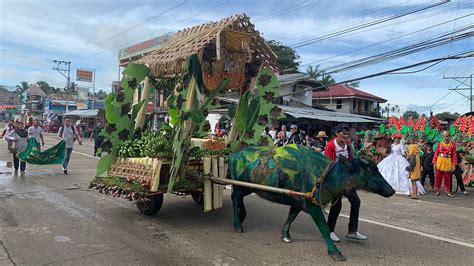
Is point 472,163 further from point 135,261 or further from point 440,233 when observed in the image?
point 135,261

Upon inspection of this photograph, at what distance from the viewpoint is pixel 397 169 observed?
10234mm

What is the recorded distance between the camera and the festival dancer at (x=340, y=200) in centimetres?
516

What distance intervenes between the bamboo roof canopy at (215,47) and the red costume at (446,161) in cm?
617

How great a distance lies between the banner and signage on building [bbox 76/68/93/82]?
48.6 meters

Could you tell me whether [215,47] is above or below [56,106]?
below

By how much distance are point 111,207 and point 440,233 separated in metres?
5.35

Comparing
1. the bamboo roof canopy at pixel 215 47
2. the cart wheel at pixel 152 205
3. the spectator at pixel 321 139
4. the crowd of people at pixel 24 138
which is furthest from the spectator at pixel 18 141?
the spectator at pixel 321 139

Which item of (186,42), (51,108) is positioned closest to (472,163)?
(186,42)

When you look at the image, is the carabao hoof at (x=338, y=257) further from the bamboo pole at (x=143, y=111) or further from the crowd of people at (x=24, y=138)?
the crowd of people at (x=24, y=138)

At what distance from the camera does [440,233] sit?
592 cm

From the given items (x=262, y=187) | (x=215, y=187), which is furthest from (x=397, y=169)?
(x=262, y=187)

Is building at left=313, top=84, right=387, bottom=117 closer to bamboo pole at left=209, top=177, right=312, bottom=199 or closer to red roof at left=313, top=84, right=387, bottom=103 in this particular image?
red roof at left=313, top=84, right=387, bottom=103

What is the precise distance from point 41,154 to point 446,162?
35.2 feet

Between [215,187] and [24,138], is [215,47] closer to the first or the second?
[215,187]
